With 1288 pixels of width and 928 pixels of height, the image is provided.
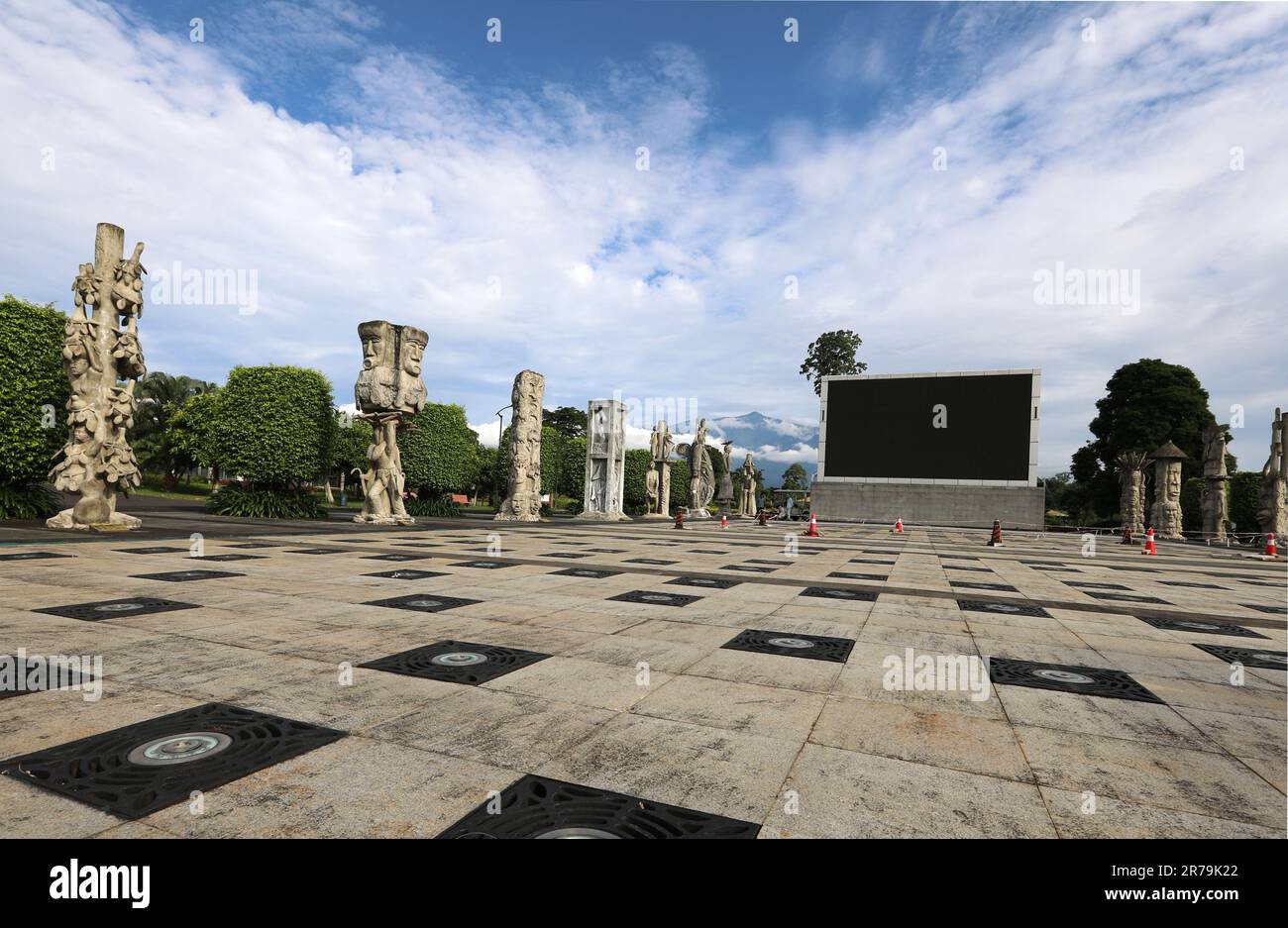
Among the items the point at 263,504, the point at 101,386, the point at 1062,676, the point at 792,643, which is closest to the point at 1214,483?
the point at 1062,676

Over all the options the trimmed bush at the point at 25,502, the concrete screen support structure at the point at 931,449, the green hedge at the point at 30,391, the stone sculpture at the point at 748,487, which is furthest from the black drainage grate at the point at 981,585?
the stone sculpture at the point at 748,487

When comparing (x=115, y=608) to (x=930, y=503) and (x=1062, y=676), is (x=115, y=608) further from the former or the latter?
(x=930, y=503)

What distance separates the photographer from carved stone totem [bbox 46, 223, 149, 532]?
49.6ft

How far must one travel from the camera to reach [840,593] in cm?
981

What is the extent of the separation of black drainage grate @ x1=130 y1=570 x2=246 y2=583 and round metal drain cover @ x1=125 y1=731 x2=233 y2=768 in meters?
6.29

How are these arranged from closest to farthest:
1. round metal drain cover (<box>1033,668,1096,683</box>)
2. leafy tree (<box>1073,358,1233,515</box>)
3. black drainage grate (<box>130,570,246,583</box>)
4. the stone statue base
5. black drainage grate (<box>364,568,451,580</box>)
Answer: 1. round metal drain cover (<box>1033,668,1096,683</box>)
2. black drainage grate (<box>130,570,246,583</box>)
3. black drainage grate (<box>364,568,451,580</box>)
4. the stone statue base
5. leafy tree (<box>1073,358,1233,515</box>)

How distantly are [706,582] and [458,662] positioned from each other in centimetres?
602

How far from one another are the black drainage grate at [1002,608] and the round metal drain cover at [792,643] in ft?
12.3

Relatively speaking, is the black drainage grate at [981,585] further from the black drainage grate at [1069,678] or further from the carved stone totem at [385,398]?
the carved stone totem at [385,398]

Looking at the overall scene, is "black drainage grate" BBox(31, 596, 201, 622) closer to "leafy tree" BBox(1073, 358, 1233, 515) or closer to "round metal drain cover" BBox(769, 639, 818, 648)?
"round metal drain cover" BBox(769, 639, 818, 648)

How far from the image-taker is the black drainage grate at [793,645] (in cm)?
588

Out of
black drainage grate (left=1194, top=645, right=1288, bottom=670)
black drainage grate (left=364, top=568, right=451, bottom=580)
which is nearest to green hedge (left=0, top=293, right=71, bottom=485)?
black drainage grate (left=364, top=568, right=451, bottom=580)

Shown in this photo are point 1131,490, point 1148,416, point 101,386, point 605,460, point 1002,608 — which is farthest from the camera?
point 1148,416
